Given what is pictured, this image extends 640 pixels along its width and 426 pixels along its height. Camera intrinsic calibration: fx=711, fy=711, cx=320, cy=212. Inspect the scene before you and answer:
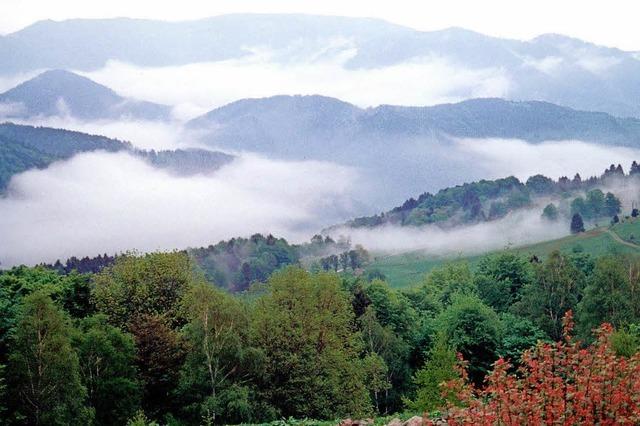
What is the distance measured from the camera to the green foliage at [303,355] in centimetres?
4694

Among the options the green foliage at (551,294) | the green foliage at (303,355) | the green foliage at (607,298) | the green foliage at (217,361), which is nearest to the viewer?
the green foliage at (217,361)

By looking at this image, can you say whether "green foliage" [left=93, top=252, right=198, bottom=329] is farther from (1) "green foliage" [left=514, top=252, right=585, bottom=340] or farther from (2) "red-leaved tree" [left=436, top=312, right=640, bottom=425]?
(1) "green foliage" [left=514, top=252, right=585, bottom=340]

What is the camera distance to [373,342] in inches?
2721

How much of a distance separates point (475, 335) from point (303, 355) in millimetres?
21876

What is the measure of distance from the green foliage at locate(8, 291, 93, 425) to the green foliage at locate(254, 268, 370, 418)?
40.4 feet

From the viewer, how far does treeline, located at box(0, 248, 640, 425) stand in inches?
1496

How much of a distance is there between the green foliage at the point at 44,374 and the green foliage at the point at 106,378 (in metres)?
2.80

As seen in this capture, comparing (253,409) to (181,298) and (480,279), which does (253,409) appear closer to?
(181,298)

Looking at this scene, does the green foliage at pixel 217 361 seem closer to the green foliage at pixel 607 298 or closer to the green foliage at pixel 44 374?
the green foliage at pixel 44 374

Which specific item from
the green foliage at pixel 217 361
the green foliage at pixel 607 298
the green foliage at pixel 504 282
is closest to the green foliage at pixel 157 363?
the green foliage at pixel 217 361

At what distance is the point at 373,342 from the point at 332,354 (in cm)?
1960

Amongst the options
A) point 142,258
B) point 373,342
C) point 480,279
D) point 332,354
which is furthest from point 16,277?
point 480,279

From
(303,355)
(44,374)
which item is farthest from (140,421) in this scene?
(303,355)

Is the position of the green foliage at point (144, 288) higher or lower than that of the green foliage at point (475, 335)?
higher
